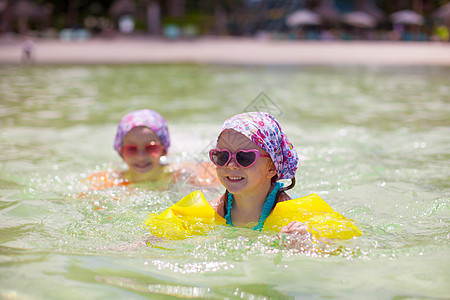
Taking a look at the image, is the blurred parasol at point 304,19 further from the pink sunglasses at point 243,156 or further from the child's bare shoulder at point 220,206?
the pink sunglasses at point 243,156

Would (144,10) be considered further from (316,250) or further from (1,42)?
(316,250)

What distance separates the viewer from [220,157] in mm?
3039

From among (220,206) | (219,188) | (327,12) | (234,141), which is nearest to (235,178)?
(234,141)

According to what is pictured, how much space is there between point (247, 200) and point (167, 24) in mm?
34471

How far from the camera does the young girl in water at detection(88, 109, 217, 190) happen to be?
4.63 m

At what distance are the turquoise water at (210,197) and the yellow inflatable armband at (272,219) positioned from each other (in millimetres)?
97

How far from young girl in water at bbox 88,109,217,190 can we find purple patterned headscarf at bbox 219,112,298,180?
1.69 meters

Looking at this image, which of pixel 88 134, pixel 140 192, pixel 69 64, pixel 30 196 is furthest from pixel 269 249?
pixel 69 64

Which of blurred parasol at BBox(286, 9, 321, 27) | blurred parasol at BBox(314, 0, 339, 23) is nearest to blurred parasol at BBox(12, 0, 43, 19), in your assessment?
blurred parasol at BBox(286, 9, 321, 27)

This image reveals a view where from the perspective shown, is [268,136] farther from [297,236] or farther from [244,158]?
[297,236]

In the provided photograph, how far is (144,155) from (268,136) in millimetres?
1860

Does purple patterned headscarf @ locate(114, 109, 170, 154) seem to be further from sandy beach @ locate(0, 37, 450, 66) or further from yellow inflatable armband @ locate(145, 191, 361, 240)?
sandy beach @ locate(0, 37, 450, 66)

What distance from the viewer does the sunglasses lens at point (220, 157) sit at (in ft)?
9.91

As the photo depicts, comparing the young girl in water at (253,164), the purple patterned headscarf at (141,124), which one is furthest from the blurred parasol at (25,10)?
the young girl in water at (253,164)
